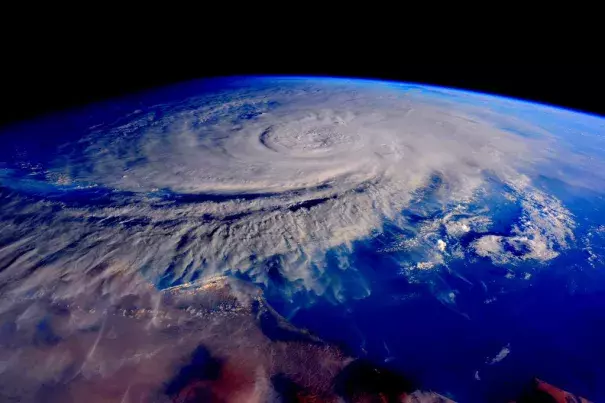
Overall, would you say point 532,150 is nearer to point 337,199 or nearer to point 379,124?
point 379,124

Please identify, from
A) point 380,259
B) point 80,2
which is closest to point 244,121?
point 380,259

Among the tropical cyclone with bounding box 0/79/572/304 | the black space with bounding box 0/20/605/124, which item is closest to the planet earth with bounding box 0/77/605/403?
the tropical cyclone with bounding box 0/79/572/304

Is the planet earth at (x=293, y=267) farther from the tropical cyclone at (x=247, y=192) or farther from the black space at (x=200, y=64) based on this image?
the black space at (x=200, y=64)

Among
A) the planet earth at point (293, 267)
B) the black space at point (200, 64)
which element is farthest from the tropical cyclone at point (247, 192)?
the black space at point (200, 64)

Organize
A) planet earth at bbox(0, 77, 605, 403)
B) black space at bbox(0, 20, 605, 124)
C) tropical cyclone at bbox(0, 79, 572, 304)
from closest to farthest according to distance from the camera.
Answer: planet earth at bbox(0, 77, 605, 403)
tropical cyclone at bbox(0, 79, 572, 304)
black space at bbox(0, 20, 605, 124)

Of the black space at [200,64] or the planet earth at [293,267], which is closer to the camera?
the planet earth at [293,267]

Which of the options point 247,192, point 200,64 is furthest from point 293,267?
point 200,64

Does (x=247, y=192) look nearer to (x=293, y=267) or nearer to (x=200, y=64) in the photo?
(x=293, y=267)

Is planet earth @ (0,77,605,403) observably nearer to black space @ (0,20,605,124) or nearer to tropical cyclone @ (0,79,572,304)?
tropical cyclone @ (0,79,572,304)
